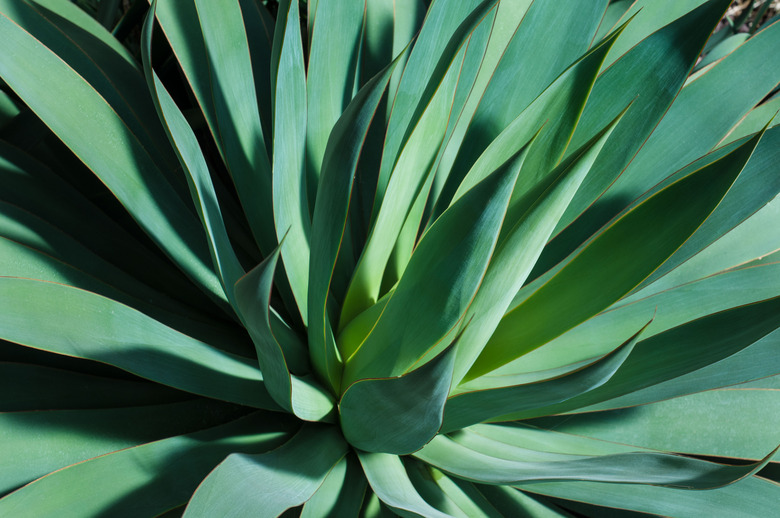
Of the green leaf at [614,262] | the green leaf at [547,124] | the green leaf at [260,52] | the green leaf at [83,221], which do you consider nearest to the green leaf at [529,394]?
the green leaf at [614,262]

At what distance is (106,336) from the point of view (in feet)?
2.32

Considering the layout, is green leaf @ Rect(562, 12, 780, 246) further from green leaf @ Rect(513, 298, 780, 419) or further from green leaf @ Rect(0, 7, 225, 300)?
green leaf @ Rect(0, 7, 225, 300)

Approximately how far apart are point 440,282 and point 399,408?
133mm

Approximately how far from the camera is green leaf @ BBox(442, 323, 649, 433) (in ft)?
1.85

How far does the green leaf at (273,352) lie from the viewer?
545 mm

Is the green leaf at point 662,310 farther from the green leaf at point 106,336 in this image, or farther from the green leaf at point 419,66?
the green leaf at point 106,336

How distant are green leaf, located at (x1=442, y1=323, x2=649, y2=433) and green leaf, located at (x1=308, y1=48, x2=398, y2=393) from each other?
0.17 meters

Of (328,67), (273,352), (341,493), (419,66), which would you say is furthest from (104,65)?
(341,493)

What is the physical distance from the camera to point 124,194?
0.81 m

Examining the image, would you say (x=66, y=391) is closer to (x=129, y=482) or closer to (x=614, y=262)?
(x=129, y=482)

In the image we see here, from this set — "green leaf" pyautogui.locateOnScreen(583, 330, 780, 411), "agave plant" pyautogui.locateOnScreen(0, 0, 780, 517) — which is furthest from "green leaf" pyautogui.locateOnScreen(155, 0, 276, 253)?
"green leaf" pyautogui.locateOnScreen(583, 330, 780, 411)

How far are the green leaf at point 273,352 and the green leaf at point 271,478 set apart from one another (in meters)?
0.04

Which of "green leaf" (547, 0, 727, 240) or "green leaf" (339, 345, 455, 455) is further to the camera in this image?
"green leaf" (547, 0, 727, 240)

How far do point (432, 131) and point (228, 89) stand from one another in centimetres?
28
